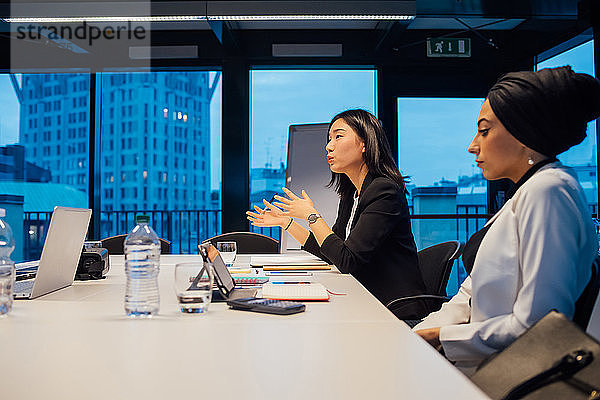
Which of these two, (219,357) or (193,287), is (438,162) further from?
(219,357)

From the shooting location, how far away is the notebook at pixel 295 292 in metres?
1.54

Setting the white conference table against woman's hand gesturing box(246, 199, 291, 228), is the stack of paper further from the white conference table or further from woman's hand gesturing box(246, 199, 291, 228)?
the white conference table

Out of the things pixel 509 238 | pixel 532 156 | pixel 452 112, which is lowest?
pixel 509 238

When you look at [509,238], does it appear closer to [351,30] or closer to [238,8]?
[238,8]

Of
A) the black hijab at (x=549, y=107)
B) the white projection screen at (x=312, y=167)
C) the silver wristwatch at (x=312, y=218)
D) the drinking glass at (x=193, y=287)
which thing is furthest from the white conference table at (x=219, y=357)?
the white projection screen at (x=312, y=167)

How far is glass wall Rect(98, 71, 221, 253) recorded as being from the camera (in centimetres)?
570

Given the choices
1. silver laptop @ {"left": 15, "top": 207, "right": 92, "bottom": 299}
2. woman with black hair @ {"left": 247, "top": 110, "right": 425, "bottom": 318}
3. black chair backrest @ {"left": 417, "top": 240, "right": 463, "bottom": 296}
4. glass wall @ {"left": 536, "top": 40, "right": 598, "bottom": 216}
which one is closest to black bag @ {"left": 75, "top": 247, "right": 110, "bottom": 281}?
silver laptop @ {"left": 15, "top": 207, "right": 92, "bottom": 299}

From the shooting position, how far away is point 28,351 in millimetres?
952

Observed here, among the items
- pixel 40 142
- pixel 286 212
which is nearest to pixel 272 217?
pixel 286 212

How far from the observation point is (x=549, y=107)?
50.9 inches

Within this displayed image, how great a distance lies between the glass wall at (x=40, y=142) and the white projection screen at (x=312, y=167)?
2656 millimetres

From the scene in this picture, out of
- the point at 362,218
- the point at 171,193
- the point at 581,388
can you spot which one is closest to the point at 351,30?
the point at 171,193

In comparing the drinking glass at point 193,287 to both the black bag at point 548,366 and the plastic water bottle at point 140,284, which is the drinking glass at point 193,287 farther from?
the black bag at point 548,366

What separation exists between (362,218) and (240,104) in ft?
11.6
